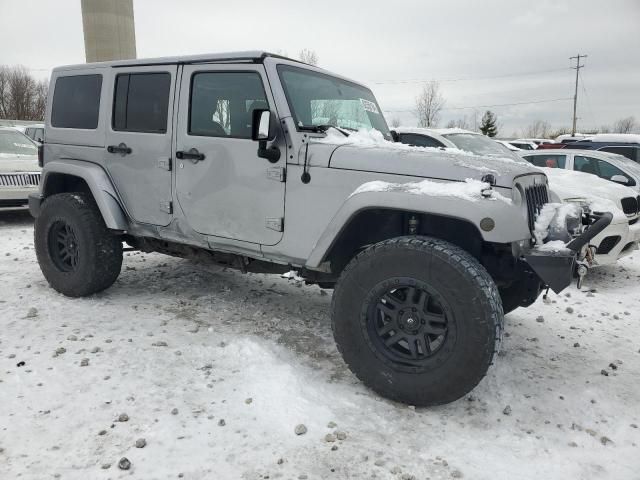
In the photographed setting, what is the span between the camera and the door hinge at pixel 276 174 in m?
3.30

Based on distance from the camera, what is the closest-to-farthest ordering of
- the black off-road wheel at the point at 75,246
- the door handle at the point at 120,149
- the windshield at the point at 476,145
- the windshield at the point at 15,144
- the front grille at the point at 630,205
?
the door handle at the point at 120,149
the black off-road wheel at the point at 75,246
the front grille at the point at 630,205
the windshield at the point at 476,145
the windshield at the point at 15,144

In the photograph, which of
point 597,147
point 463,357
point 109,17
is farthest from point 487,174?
point 109,17

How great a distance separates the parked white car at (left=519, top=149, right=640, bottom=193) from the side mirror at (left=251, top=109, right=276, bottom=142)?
6490mm

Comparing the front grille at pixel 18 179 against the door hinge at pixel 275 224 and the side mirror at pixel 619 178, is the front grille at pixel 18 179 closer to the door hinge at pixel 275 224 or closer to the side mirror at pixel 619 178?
the door hinge at pixel 275 224

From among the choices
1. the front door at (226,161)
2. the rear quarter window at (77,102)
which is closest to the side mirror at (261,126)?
the front door at (226,161)

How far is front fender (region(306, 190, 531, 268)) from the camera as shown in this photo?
259 cm

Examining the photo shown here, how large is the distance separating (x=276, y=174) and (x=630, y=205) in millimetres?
5176

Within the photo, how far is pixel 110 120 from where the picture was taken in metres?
4.26

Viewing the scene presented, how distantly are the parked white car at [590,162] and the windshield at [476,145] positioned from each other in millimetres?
1156

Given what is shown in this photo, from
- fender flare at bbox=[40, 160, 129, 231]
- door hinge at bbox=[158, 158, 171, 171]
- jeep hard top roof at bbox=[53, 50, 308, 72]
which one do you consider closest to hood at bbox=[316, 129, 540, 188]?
jeep hard top roof at bbox=[53, 50, 308, 72]

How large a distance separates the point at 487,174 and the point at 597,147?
9.37m

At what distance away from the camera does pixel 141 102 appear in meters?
4.09

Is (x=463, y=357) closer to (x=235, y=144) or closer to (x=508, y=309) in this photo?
(x=508, y=309)

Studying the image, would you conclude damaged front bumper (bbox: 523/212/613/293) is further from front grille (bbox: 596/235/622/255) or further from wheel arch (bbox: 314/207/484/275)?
front grille (bbox: 596/235/622/255)
